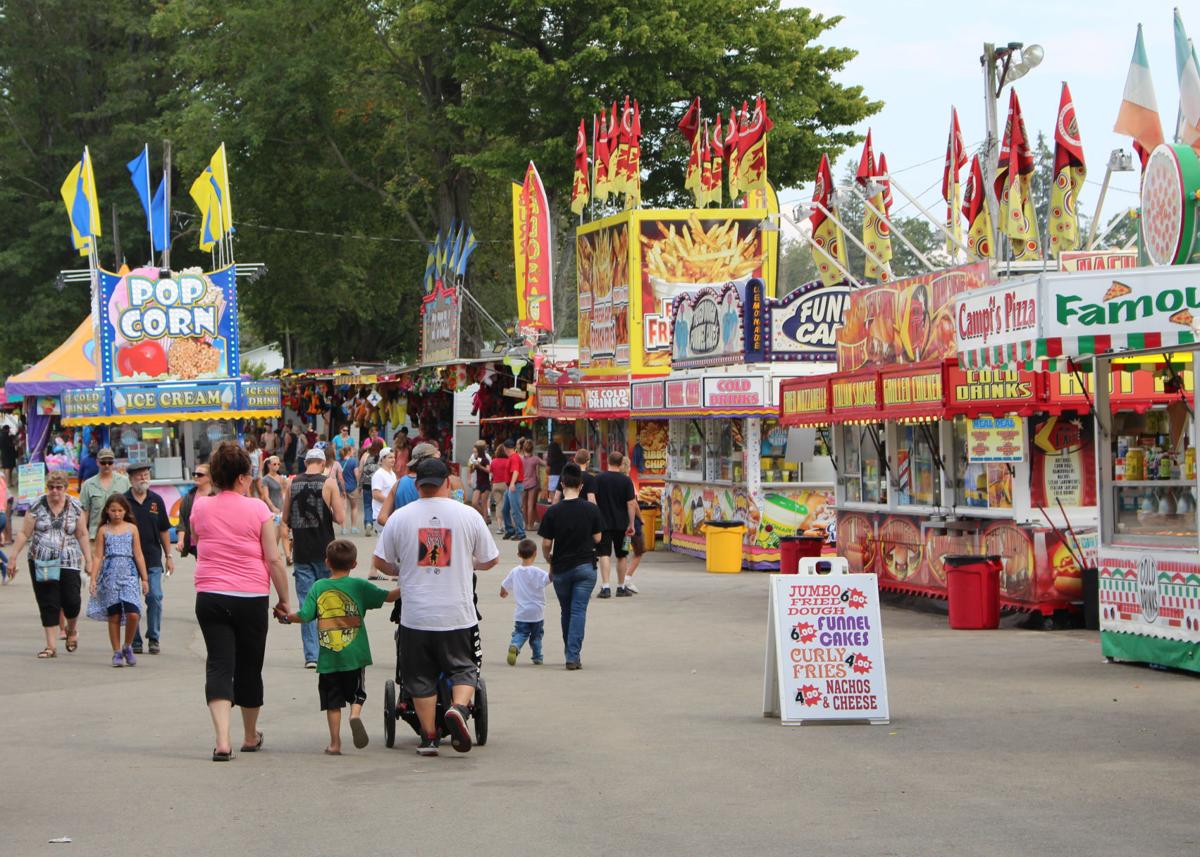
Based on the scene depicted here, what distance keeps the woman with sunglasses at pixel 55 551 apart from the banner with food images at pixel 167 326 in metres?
15.2

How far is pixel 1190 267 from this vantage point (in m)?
11.5

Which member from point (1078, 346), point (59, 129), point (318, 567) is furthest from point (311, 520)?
point (59, 129)

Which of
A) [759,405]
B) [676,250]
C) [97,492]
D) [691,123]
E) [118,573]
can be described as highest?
[691,123]

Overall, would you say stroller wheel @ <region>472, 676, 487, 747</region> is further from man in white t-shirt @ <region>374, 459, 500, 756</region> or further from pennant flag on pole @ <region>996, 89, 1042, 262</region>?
pennant flag on pole @ <region>996, 89, 1042, 262</region>

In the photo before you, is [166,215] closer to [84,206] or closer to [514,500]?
[84,206]

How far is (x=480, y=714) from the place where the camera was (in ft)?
33.0

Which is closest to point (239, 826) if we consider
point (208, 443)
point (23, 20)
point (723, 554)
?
point (723, 554)

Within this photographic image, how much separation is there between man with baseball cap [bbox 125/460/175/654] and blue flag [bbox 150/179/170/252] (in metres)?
18.9

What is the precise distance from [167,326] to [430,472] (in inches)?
860

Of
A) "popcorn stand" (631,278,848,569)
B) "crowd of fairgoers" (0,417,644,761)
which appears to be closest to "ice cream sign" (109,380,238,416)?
"crowd of fairgoers" (0,417,644,761)

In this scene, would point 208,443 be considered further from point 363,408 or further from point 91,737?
point 91,737

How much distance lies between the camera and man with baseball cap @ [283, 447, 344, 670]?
551 inches

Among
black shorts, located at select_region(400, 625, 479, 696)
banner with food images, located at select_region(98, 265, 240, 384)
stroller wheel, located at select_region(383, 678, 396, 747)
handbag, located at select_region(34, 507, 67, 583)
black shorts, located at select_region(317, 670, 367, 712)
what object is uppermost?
banner with food images, located at select_region(98, 265, 240, 384)

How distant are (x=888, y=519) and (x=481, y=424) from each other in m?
19.5
